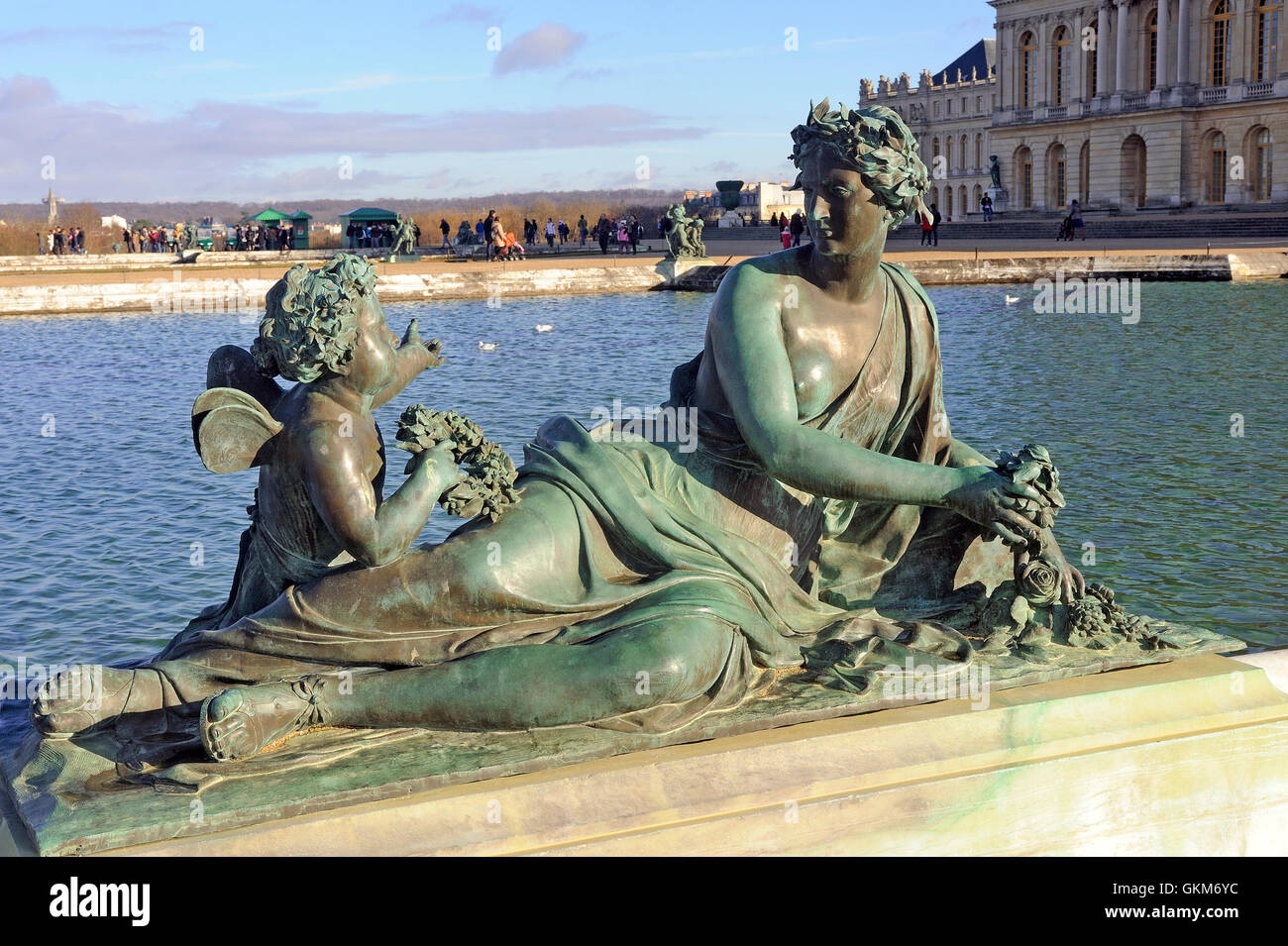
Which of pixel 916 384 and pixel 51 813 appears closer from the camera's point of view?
pixel 51 813

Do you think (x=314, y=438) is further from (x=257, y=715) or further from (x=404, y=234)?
(x=404, y=234)

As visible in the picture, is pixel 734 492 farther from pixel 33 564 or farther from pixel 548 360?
pixel 548 360

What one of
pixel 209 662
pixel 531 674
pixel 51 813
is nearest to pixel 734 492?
pixel 531 674

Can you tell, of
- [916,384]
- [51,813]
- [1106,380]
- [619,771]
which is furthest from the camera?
[1106,380]

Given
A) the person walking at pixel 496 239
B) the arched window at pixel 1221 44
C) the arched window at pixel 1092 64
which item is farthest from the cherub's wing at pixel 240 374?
the arched window at pixel 1092 64

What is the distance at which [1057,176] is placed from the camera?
6638 centimetres

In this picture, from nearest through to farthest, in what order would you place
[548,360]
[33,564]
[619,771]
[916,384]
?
[619,771] → [916,384] → [33,564] → [548,360]

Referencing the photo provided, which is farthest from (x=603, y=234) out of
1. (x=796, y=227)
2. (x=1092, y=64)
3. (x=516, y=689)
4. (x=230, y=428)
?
(x=516, y=689)

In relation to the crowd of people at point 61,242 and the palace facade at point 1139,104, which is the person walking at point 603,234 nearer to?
the crowd of people at point 61,242

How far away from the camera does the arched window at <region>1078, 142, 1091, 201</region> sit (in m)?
63.2

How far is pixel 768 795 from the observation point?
280 cm

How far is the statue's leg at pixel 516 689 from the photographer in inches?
113
